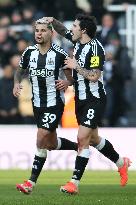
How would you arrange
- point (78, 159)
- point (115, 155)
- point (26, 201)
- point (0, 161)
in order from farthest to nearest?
point (0, 161) < point (115, 155) < point (78, 159) < point (26, 201)

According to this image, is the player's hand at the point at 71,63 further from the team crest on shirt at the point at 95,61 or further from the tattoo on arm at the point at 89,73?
the team crest on shirt at the point at 95,61

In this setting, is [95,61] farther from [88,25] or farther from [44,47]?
[44,47]

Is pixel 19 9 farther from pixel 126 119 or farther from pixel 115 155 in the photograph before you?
pixel 115 155

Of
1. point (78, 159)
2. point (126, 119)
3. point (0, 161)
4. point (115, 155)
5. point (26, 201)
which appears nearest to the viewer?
point (26, 201)

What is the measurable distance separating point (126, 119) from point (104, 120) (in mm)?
428

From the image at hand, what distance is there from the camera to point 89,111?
9242mm

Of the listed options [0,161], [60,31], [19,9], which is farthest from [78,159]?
[19,9]

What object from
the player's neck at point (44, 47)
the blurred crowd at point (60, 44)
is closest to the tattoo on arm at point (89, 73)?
the player's neck at point (44, 47)

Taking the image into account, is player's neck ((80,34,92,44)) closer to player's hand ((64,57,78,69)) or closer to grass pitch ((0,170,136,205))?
player's hand ((64,57,78,69))

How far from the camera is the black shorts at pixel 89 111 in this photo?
9203 millimetres

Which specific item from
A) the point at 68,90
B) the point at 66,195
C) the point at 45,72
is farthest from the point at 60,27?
the point at 68,90

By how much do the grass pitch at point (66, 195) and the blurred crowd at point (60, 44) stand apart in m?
2.29

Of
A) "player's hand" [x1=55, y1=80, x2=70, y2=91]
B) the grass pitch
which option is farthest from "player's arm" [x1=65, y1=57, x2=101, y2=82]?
the grass pitch

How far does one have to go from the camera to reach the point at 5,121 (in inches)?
617
